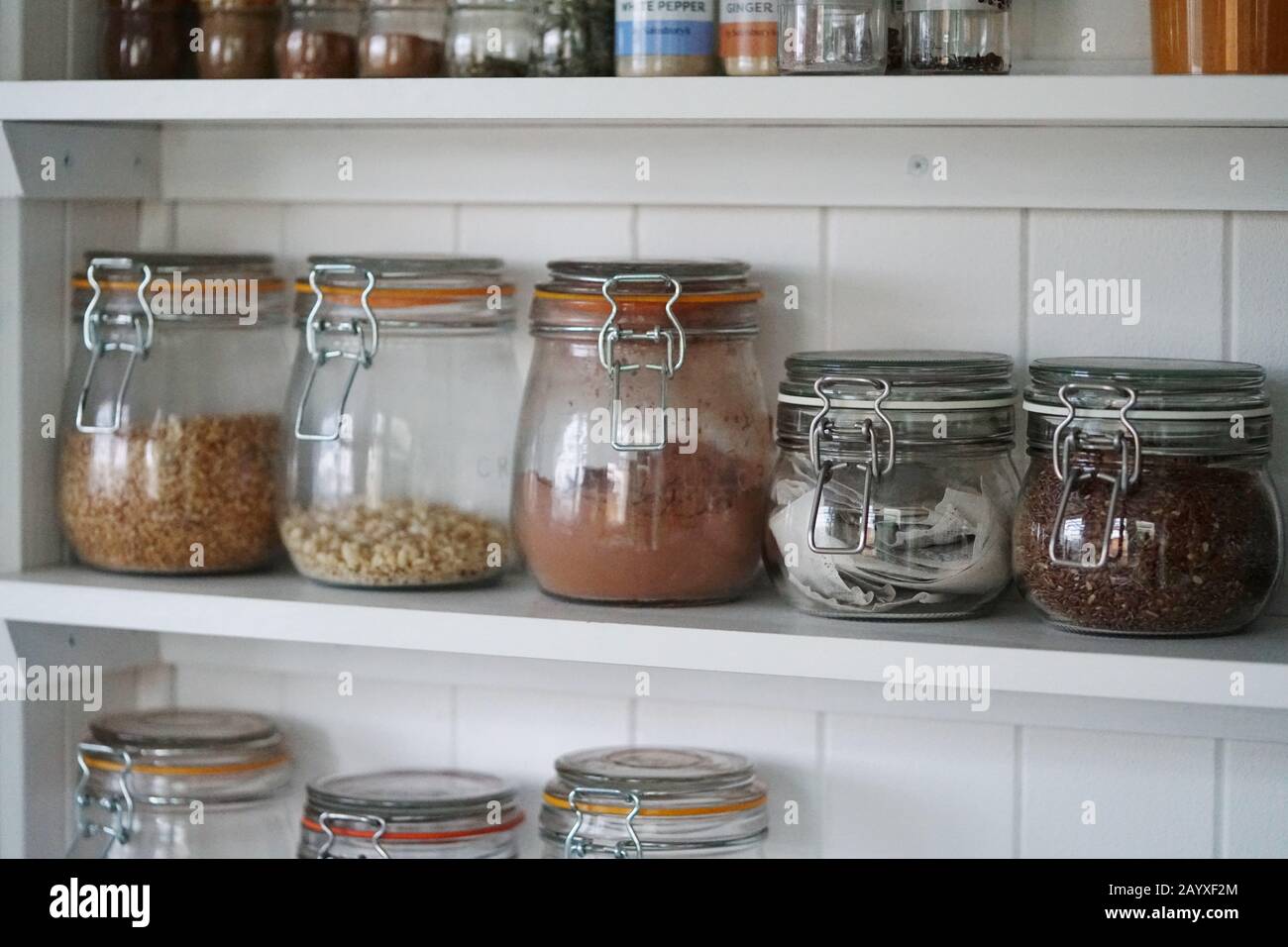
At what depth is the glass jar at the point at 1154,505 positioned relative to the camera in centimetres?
86

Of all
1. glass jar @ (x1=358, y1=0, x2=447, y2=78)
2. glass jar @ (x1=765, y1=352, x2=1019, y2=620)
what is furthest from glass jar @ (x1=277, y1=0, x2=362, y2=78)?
glass jar @ (x1=765, y1=352, x2=1019, y2=620)

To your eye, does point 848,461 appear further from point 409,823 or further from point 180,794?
point 180,794

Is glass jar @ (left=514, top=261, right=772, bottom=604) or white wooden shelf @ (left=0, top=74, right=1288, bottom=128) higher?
white wooden shelf @ (left=0, top=74, right=1288, bottom=128)

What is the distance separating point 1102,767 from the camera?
1024 millimetres

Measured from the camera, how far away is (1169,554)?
2.80 feet

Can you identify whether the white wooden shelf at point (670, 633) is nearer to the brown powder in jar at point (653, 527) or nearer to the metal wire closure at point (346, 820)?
the brown powder in jar at point (653, 527)

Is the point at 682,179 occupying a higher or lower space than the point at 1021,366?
higher

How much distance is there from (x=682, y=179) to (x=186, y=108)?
32 cm

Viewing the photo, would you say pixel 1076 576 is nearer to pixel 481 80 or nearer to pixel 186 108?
pixel 481 80

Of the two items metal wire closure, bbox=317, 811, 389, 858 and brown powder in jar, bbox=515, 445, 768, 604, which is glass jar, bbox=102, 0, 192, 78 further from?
metal wire closure, bbox=317, 811, 389, 858

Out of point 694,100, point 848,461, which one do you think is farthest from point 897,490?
point 694,100

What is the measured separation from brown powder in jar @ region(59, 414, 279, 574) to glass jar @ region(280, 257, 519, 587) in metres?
0.03

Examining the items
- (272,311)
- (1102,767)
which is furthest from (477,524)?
(1102,767)

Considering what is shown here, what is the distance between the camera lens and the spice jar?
90 centimetres
